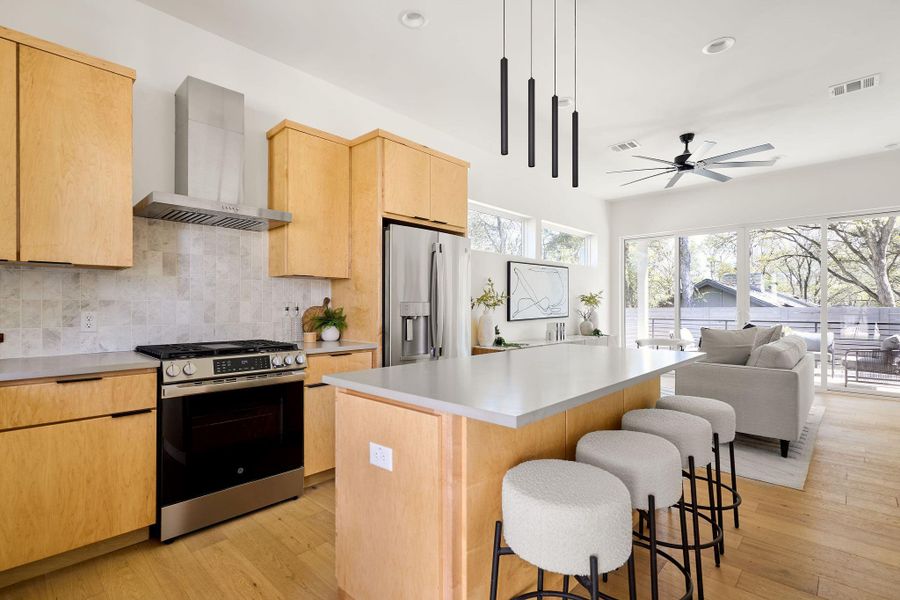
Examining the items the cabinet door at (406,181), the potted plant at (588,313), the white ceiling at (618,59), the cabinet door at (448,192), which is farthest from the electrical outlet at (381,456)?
the potted plant at (588,313)

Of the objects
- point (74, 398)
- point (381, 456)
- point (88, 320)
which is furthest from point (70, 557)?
point (381, 456)

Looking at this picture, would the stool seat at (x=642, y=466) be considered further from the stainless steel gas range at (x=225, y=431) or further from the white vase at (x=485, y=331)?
the white vase at (x=485, y=331)

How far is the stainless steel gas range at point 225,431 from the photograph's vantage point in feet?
7.25

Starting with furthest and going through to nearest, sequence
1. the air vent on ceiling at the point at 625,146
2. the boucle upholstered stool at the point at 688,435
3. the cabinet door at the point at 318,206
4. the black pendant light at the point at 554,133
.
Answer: the air vent on ceiling at the point at 625,146 < the cabinet door at the point at 318,206 < the black pendant light at the point at 554,133 < the boucle upholstered stool at the point at 688,435

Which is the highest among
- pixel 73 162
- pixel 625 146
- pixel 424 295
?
pixel 625 146

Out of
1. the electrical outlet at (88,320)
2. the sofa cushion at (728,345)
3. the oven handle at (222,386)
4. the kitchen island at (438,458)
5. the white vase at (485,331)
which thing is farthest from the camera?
the white vase at (485,331)

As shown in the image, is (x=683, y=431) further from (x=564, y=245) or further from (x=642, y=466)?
(x=564, y=245)

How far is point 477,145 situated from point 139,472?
14.2 ft

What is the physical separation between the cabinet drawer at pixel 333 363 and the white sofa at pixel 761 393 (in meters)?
2.66

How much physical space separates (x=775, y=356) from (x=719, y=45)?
7.71 feet

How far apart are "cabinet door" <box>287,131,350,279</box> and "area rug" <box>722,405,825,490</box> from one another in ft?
10.6

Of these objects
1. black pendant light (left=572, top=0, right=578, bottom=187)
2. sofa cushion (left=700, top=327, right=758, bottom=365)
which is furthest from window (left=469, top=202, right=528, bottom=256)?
sofa cushion (left=700, top=327, right=758, bottom=365)

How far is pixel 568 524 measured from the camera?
116cm

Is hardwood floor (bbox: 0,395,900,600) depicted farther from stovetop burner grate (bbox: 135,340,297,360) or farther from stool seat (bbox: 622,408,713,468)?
stovetop burner grate (bbox: 135,340,297,360)
